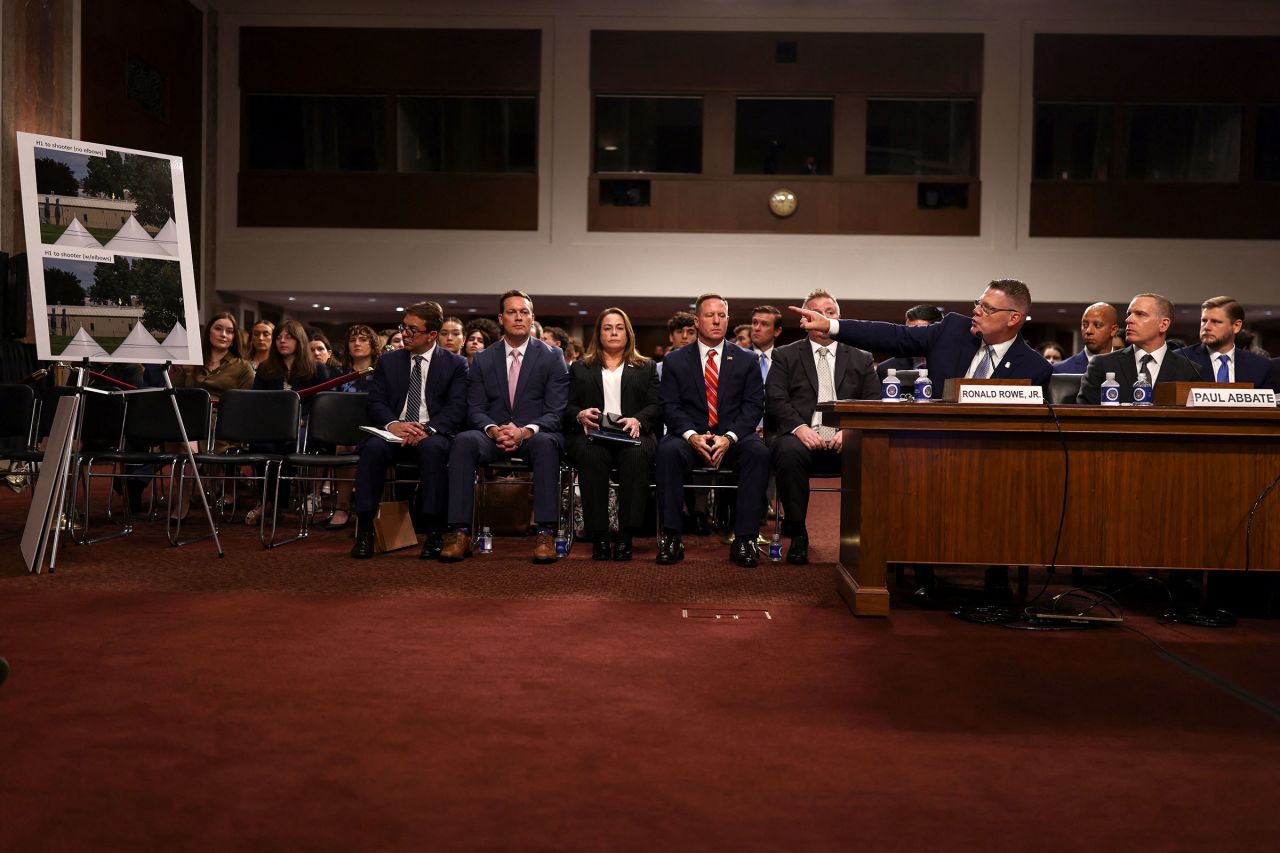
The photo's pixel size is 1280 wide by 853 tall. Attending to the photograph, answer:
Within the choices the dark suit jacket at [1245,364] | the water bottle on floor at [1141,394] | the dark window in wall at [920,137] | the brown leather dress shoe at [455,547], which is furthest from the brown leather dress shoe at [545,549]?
the dark window in wall at [920,137]

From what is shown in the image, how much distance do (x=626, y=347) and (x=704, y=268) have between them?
7.23m

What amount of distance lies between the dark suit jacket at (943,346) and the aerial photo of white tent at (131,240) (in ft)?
10.3

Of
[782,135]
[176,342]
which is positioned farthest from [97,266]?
[782,135]

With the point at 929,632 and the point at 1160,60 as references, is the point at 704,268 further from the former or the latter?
the point at 929,632

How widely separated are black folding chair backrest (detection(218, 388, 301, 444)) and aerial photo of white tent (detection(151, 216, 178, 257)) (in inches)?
51.3

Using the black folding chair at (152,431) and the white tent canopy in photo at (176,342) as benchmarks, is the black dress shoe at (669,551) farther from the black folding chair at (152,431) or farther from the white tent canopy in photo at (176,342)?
the black folding chair at (152,431)

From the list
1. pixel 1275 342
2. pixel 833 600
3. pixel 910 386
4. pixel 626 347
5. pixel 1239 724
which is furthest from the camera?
pixel 1275 342

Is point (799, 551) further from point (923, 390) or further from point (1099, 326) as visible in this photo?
point (1099, 326)

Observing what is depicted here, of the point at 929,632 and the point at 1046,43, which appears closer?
the point at 929,632

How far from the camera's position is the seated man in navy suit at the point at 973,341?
3.88 metres

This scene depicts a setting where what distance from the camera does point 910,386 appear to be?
4.33 meters

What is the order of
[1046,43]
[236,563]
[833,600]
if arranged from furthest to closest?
[1046,43], [236,563], [833,600]

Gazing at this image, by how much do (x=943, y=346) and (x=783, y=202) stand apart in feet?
28.1

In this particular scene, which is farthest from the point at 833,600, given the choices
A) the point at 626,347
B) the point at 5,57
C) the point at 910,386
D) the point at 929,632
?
the point at 5,57
